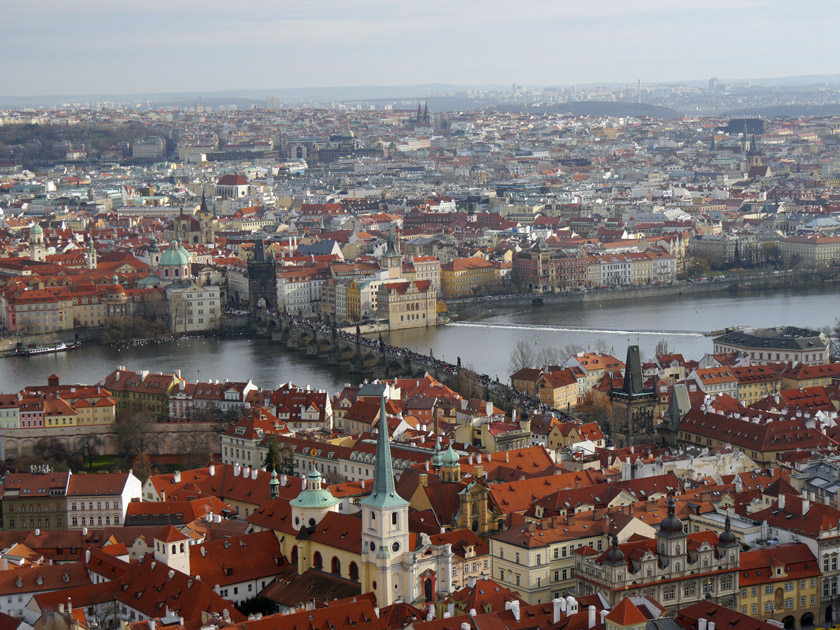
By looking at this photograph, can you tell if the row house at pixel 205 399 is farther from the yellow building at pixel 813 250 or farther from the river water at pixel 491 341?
the yellow building at pixel 813 250

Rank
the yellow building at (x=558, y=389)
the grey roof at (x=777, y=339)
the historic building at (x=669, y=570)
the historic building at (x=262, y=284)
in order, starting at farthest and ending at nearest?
the historic building at (x=262, y=284), the grey roof at (x=777, y=339), the yellow building at (x=558, y=389), the historic building at (x=669, y=570)

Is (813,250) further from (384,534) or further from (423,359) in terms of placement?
(384,534)

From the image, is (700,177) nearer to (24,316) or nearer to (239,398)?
(24,316)

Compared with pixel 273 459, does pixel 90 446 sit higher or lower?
lower

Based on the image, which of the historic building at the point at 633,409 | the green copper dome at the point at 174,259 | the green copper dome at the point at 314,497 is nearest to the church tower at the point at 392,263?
the green copper dome at the point at 174,259

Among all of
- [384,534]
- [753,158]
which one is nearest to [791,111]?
[753,158]

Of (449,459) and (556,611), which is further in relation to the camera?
(449,459)
